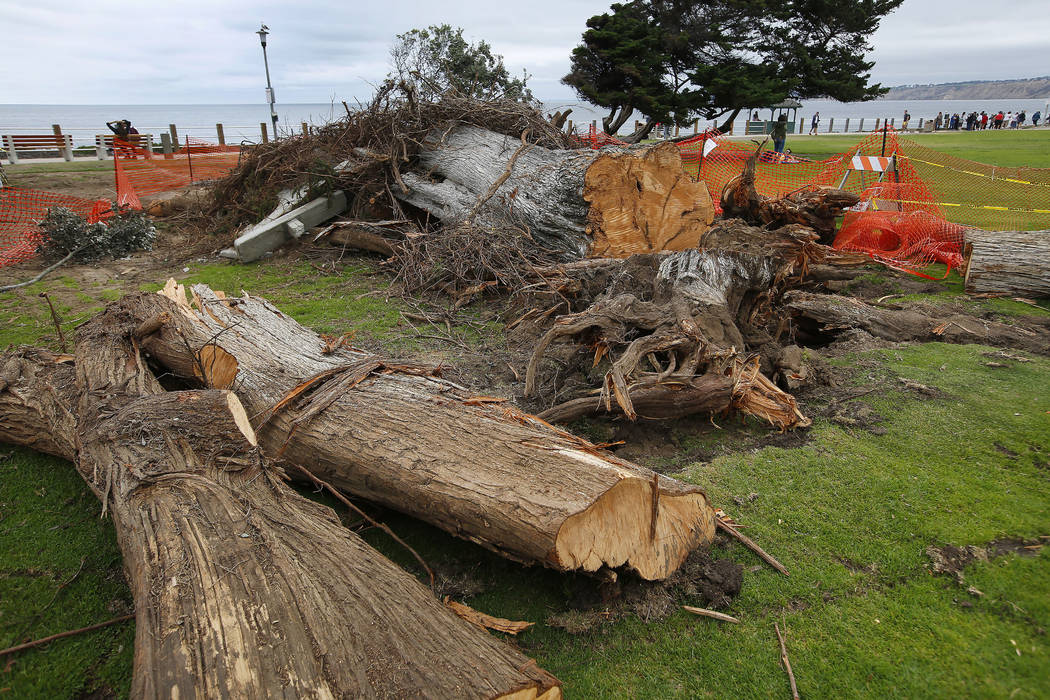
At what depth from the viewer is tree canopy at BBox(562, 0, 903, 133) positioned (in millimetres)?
19141

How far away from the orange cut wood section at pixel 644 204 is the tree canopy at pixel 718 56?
14660 mm

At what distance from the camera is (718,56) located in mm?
20547

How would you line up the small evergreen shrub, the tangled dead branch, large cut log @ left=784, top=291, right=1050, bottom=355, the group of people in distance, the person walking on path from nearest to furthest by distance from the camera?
large cut log @ left=784, top=291, right=1050, bottom=355 < the small evergreen shrub < the tangled dead branch < the person walking on path < the group of people in distance

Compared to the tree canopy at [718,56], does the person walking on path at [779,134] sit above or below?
below

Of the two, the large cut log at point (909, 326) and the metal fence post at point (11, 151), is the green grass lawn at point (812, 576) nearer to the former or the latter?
the large cut log at point (909, 326)

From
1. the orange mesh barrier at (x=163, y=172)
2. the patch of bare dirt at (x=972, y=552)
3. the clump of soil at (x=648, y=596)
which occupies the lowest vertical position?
the clump of soil at (x=648, y=596)

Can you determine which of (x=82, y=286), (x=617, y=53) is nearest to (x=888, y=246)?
(x=82, y=286)

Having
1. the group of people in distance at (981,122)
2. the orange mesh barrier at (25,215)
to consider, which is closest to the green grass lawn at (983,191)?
the orange mesh barrier at (25,215)

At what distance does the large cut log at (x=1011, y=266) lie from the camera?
580 centimetres

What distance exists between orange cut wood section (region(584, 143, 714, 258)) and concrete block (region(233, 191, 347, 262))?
13.6 feet

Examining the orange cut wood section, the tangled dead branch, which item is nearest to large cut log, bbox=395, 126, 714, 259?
the orange cut wood section

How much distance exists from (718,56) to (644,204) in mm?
17967

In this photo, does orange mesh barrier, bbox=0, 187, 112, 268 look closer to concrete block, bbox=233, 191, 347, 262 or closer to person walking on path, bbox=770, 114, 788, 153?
concrete block, bbox=233, 191, 347, 262

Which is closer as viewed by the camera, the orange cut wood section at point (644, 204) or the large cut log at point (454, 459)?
the large cut log at point (454, 459)
